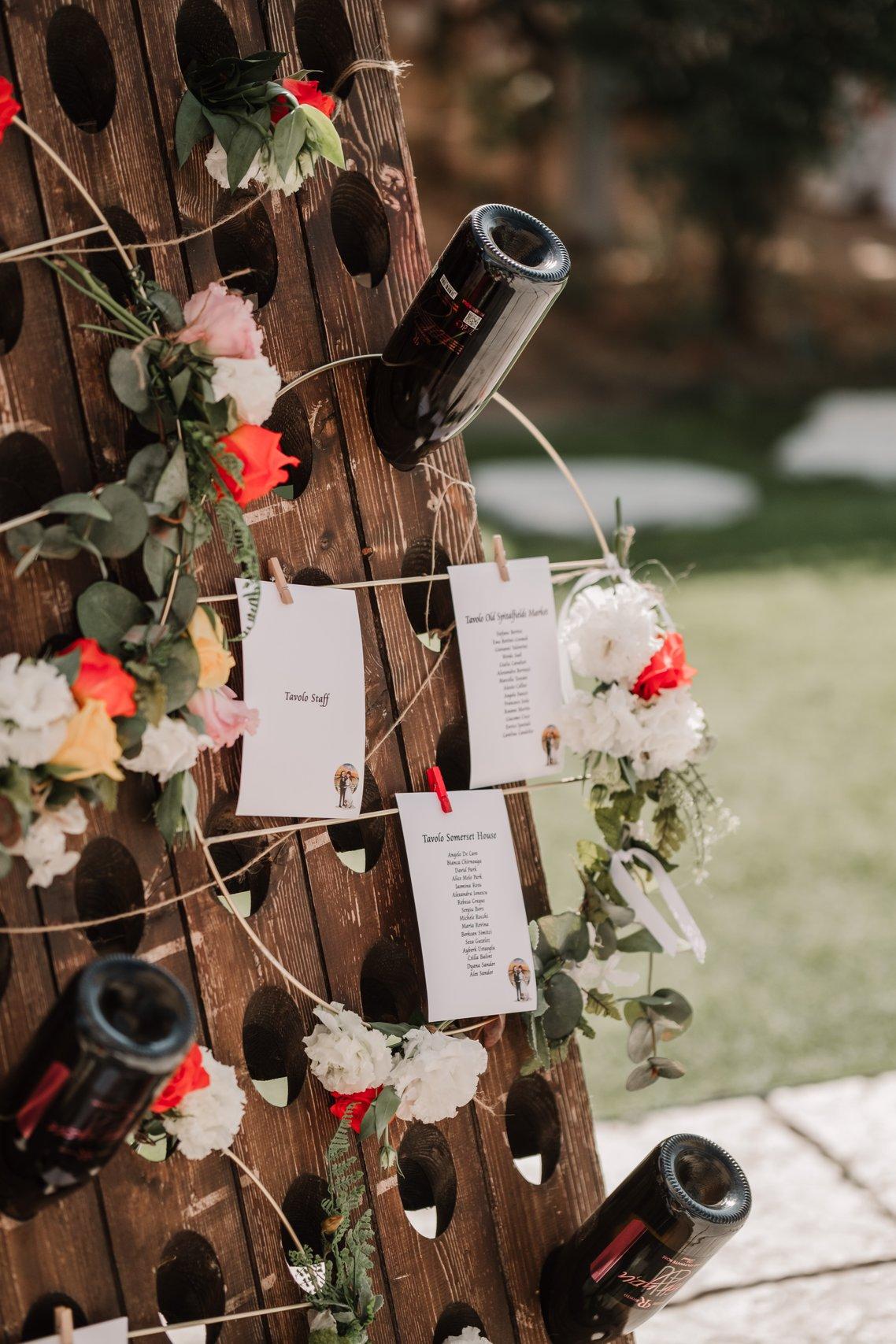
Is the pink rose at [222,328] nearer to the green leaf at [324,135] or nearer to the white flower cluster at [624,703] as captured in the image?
the green leaf at [324,135]

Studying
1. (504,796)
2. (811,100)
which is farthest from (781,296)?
(504,796)

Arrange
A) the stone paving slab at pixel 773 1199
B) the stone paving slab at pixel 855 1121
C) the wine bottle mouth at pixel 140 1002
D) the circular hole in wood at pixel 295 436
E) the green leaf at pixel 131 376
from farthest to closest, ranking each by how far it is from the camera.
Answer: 1. the stone paving slab at pixel 855 1121
2. the stone paving slab at pixel 773 1199
3. the circular hole in wood at pixel 295 436
4. the green leaf at pixel 131 376
5. the wine bottle mouth at pixel 140 1002

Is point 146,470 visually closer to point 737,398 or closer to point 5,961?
point 5,961

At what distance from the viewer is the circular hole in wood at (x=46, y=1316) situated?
0.99m

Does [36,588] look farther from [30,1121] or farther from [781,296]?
[781,296]

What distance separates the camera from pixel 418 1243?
47.9 inches

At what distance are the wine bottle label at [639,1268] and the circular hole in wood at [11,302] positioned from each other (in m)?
0.93

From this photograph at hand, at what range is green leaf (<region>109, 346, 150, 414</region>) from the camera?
3.26ft

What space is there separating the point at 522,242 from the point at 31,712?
588 mm

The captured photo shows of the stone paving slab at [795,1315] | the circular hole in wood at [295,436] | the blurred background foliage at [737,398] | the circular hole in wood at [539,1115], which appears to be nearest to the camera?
the circular hole in wood at [295,436]

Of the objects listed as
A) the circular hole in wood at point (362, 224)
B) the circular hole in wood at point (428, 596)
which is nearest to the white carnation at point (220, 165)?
the circular hole in wood at point (362, 224)

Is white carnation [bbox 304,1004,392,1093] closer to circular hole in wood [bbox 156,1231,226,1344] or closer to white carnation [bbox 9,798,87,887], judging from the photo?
circular hole in wood [bbox 156,1231,226,1344]

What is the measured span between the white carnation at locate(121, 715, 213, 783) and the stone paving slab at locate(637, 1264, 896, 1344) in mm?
1099

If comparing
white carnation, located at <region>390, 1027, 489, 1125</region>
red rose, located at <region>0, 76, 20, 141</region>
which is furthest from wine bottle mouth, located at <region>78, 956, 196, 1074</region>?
red rose, located at <region>0, 76, 20, 141</region>
